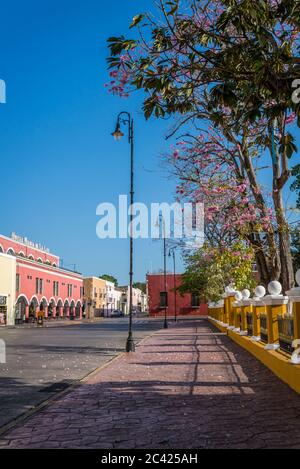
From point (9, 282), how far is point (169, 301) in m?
27.3

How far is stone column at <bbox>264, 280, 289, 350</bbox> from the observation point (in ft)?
34.1

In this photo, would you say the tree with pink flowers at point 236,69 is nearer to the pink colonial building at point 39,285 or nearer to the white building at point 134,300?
the pink colonial building at point 39,285

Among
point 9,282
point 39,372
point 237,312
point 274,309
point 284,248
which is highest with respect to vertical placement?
point 9,282

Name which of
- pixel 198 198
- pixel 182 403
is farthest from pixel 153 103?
pixel 198 198

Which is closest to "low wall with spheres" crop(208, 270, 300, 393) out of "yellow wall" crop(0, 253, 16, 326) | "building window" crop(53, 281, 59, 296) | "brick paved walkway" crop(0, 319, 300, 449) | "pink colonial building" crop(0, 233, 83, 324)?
"brick paved walkway" crop(0, 319, 300, 449)

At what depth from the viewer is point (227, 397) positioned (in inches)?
302

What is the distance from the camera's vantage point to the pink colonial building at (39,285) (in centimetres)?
4656

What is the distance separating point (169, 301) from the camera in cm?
6456

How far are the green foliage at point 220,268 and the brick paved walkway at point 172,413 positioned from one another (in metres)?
5.08

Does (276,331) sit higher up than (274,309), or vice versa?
(274,309)

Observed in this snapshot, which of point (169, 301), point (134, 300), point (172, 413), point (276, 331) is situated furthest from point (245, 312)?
point (134, 300)

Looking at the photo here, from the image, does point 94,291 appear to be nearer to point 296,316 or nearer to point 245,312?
point 245,312

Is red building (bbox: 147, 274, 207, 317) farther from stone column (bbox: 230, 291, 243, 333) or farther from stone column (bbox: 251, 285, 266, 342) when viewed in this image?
stone column (bbox: 251, 285, 266, 342)
